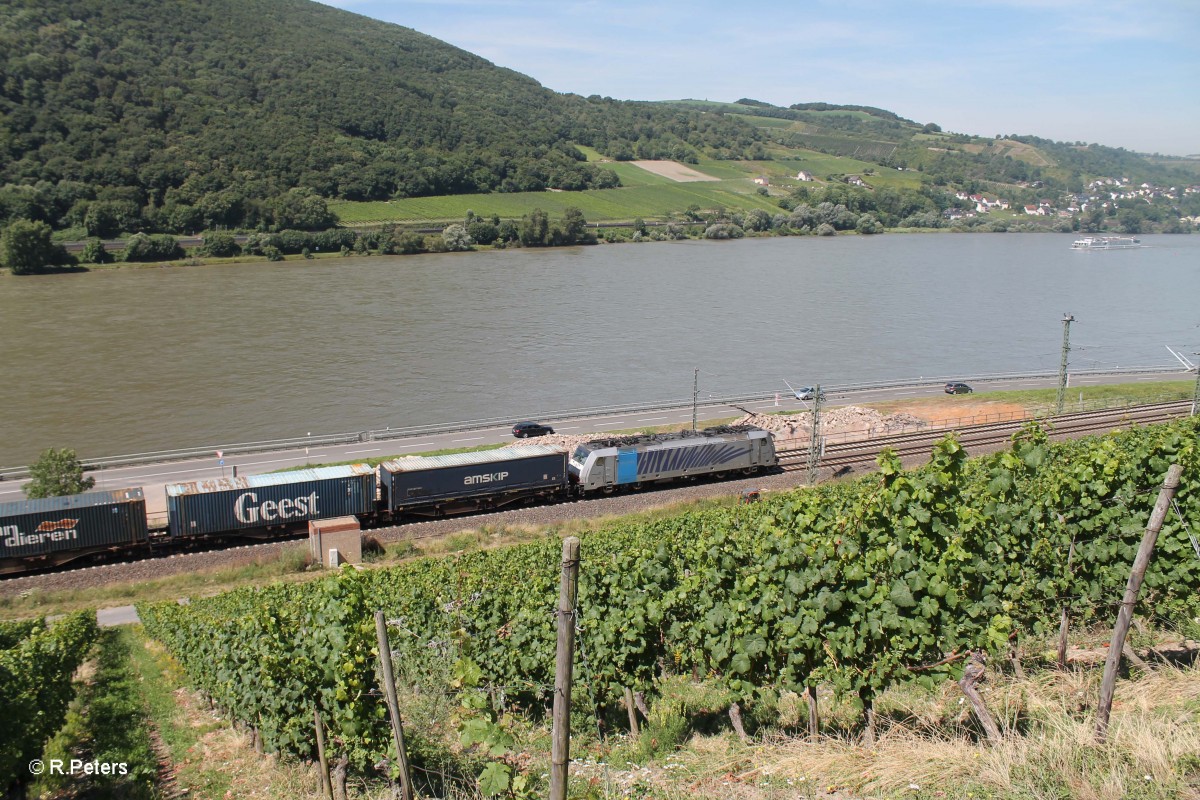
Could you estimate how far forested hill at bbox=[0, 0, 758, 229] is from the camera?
375ft

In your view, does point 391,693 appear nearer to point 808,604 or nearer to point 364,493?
point 808,604

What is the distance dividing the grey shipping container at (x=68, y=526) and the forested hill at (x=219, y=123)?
296ft

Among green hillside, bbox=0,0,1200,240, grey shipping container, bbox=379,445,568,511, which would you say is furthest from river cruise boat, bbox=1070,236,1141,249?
grey shipping container, bbox=379,445,568,511

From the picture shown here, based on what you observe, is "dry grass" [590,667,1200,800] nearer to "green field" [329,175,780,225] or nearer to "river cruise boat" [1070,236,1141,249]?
"green field" [329,175,780,225]

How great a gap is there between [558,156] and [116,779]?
550 ft

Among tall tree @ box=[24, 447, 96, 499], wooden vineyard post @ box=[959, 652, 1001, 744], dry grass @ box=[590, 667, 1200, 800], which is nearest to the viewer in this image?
dry grass @ box=[590, 667, 1200, 800]

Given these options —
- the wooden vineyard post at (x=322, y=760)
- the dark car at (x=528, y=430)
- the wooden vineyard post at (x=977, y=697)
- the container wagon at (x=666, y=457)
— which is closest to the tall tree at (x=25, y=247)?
the dark car at (x=528, y=430)

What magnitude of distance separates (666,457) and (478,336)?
3506 cm

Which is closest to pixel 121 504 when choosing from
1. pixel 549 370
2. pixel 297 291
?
pixel 549 370

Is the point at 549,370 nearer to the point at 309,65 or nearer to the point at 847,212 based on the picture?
the point at 847,212

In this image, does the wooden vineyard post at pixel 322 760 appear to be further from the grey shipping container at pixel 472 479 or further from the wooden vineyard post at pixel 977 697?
the grey shipping container at pixel 472 479

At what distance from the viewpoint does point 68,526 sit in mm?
27062

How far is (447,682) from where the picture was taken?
13.9 m

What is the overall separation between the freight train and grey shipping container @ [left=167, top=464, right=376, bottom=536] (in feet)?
0.11
